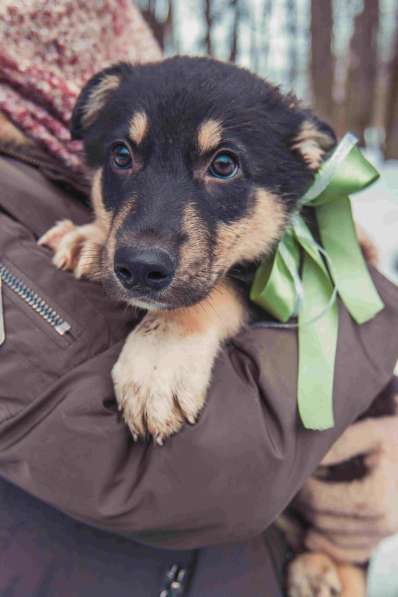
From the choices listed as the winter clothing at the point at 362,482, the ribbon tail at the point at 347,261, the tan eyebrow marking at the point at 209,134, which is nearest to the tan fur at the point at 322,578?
the winter clothing at the point at 362,482

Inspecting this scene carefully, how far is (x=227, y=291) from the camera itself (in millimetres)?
1839

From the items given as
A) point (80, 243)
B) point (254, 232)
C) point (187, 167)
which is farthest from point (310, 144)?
point (80, 243)

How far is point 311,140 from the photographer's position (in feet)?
6.36

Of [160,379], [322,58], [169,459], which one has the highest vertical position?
[322,58]

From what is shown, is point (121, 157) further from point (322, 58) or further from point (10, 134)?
point (322, 58)

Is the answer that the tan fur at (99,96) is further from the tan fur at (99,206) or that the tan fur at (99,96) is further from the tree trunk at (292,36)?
the tree trunk at (292,36)

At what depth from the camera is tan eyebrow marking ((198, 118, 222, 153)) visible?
66.4 inches

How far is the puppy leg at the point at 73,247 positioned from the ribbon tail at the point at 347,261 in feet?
2.47

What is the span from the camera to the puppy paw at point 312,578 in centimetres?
207

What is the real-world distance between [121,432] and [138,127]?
0.94 meters

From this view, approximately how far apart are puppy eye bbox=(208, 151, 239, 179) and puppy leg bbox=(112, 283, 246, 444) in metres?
0.40

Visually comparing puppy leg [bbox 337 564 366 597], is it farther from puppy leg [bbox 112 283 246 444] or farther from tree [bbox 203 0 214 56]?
tree [bbox 203 0 214 56]

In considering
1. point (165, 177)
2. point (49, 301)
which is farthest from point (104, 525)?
point (165, 177)

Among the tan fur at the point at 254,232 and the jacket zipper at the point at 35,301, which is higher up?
the tan fur at the point at 254,232
